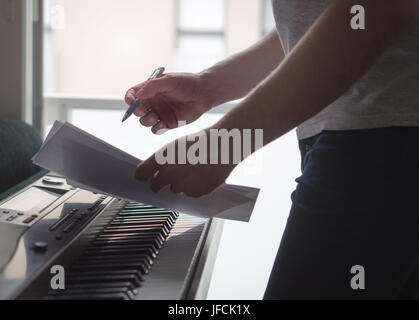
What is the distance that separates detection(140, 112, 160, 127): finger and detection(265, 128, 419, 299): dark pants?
0.32 metres

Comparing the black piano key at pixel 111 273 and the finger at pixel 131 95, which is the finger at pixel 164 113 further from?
the black piano key at pixel 111 273

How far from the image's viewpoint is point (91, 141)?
0.67 meters

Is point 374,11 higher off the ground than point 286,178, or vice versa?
point 374,11

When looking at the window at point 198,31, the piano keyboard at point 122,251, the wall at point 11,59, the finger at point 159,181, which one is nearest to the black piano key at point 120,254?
the piano keyboard at point 122,251

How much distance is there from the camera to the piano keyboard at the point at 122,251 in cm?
57

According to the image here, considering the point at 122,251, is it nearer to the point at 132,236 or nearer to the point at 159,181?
the point at 132,236

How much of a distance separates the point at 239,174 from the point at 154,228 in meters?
0.94

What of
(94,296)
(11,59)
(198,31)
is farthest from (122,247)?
(198,31)

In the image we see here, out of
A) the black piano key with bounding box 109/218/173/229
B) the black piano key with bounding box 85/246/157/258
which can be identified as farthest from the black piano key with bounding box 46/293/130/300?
the black piano key with bounding box 109/218/173/229

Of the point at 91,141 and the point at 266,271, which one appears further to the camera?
the point at 266,271

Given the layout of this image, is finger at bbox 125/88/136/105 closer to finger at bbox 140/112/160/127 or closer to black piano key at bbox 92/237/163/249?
finger at bbox 140/112/160/127
